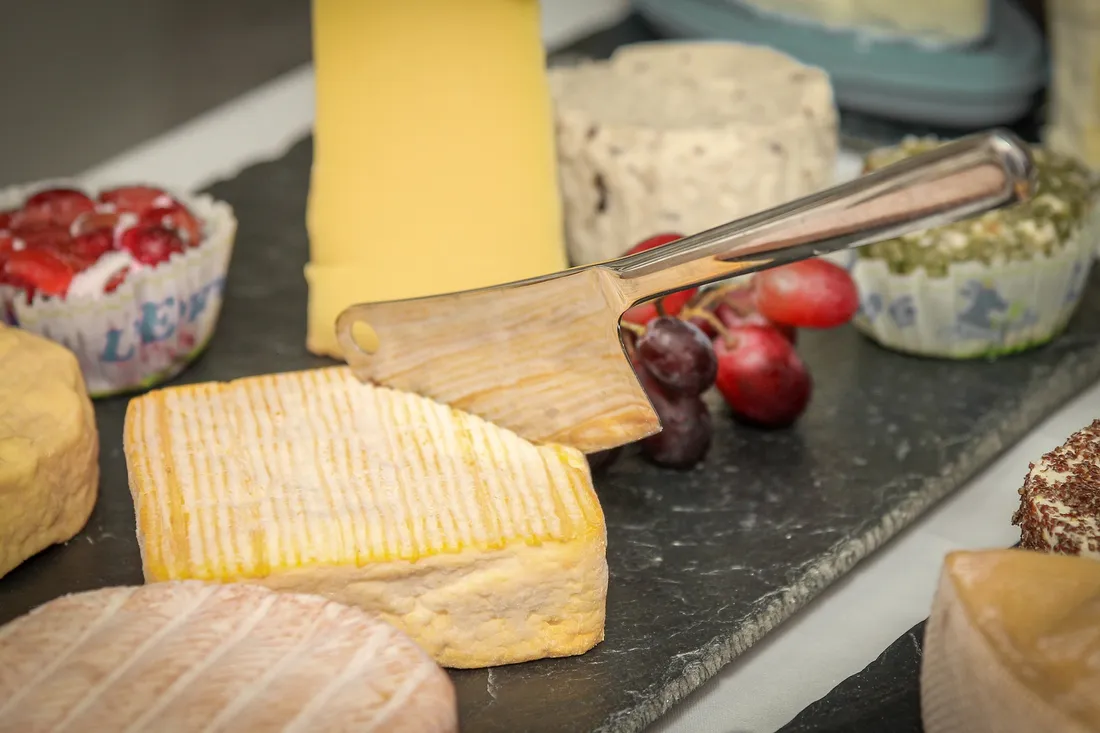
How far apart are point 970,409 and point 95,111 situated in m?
1.76

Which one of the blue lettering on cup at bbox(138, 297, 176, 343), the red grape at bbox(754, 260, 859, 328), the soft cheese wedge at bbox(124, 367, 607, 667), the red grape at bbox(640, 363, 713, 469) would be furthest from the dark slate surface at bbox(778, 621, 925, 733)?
the blue lettering on cup at bbox(138, 297, 176, 343)

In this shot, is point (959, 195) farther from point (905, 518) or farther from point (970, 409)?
point (970, 409)

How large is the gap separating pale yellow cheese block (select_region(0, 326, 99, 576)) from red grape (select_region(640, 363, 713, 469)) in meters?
0.58

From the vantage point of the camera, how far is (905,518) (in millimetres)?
1347

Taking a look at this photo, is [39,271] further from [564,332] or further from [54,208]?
[564,332]

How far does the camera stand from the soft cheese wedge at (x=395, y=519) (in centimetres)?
106

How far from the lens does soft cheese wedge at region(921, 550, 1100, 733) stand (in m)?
0.84

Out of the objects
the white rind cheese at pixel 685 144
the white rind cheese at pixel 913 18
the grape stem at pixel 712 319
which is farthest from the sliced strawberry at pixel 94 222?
the white rind cheese at pixel 913 18

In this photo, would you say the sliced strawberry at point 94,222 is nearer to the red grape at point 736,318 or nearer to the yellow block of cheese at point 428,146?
the yellow block of cheese at point 428,146

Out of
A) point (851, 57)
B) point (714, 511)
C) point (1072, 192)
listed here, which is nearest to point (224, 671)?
point (714, 511)

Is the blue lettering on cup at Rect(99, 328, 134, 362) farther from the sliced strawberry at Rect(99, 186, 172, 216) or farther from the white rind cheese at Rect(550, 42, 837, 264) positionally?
the white rind cheese at Rect(550, 42, 837, 264)

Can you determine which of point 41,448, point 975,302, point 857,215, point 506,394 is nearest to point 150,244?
point 41,448

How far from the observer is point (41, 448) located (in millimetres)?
1199

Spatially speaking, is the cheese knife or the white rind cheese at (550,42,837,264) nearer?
the cheese knife
